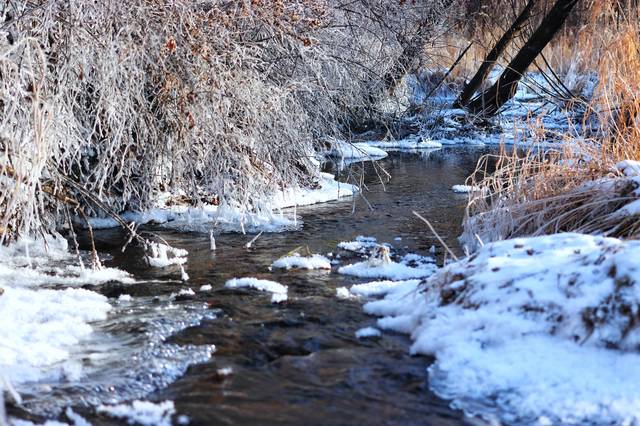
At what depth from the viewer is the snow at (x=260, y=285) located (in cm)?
475

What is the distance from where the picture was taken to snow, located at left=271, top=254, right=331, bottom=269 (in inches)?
212

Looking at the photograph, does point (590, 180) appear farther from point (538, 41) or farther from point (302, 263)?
point (538, 41)

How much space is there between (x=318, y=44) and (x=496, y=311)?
4.85 meters

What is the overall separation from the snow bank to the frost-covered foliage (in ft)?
0.93

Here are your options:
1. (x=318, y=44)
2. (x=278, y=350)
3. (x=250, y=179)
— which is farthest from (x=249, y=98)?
(x=278, y=350)

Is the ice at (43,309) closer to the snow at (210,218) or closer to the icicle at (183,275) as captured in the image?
the icicle at (183,275)

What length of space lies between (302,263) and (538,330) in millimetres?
2316

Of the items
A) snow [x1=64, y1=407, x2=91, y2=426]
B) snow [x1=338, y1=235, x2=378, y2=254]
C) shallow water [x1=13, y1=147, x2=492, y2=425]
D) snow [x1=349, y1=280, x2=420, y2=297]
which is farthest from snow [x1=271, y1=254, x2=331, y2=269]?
snow [x1=64, y1=407, x2=91, y2=426]

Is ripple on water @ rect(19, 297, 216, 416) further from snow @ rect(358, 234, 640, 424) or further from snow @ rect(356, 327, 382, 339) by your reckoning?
snow @ rect(358, 234, 640, 424)

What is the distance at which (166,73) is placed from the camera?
19.8ft

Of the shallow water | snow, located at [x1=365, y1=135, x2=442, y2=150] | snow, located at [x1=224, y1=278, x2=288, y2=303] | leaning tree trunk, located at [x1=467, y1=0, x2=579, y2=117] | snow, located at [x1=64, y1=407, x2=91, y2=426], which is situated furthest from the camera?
snow, located at [x1=365, y1=135, x2=442, y2=150]

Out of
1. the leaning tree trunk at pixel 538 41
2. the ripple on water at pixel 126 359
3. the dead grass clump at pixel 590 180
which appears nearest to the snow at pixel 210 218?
the dead grass clump at pixel 590 180

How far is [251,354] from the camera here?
3.70 m

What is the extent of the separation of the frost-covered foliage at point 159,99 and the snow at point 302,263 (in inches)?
51.7
